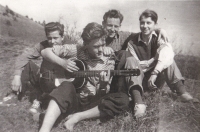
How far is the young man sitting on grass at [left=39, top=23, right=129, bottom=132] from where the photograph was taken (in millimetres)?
1204

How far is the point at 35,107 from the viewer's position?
1480 mm

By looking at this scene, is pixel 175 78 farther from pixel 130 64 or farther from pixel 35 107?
pixel 35 107

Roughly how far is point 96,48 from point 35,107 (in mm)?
613

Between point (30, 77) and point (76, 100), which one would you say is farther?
point (30, 77)

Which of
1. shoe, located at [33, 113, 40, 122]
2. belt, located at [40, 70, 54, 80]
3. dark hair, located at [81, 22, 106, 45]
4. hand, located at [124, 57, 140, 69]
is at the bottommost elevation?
shoe, located at [33, 113, 40, 122]

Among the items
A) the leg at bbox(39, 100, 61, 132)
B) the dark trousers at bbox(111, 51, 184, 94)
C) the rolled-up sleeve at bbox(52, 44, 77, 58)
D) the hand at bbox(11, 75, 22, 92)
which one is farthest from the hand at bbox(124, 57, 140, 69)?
the hand at bbox(11, 75, 22, 92)

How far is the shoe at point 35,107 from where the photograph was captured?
1448 mm

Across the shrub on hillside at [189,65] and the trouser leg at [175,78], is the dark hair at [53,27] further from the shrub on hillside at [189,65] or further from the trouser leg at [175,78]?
the shrub on hillside at [189,65]

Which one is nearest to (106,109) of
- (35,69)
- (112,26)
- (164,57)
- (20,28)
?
(164,57)

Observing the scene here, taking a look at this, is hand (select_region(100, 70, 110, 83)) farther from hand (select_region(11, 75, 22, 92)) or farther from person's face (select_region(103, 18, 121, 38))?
hand (select_region(11, 75, 22, 92))

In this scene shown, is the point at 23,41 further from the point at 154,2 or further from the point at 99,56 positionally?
the point at 154,2

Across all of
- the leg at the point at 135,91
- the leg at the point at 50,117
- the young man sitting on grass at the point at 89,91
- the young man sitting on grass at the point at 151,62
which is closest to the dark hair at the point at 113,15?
the young man sitting on grass at the point at 151,62

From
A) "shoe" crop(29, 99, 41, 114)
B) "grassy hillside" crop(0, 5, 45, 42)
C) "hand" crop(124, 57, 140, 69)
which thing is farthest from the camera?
"grassy hillside" crop(0, 5, 45, 42)

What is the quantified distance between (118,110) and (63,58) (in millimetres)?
532
